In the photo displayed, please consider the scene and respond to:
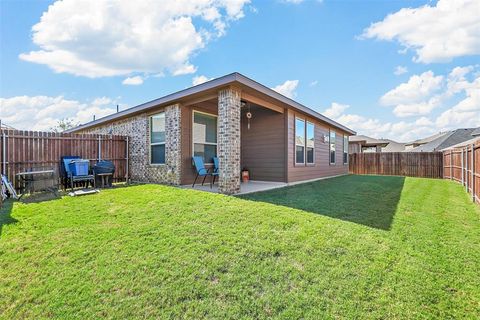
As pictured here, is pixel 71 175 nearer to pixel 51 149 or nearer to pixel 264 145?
pixel 51 149

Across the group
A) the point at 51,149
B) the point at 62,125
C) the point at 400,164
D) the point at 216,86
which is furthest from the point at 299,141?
the point at 62,125

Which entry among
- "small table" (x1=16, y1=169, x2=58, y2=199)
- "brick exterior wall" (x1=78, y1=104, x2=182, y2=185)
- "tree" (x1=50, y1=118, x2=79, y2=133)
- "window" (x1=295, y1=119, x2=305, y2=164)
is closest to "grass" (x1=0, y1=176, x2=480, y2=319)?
"small table" (x1=16, y1=169, x2=58, y2=199)

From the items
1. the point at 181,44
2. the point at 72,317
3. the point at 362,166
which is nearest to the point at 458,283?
the point at 72,317

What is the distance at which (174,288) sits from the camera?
2.06m

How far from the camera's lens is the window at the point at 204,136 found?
24.5 feet

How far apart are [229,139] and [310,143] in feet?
16.3

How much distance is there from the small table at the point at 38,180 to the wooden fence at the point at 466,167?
1007cm

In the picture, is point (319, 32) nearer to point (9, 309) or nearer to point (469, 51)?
point (469, 51)

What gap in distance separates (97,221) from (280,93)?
5.44 metres

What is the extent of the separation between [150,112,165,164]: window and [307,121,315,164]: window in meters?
5.52

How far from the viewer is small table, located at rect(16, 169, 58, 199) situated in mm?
5527

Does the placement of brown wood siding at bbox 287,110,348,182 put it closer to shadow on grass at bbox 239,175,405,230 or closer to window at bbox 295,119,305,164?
window at bbox 295,119,305,164

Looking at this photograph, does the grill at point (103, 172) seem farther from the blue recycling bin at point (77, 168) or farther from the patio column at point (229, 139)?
the patio column at point (229, 139)

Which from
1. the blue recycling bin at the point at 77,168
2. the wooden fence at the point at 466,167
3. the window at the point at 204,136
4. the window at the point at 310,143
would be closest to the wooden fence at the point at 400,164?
the wooden fence at the point at 466,167
